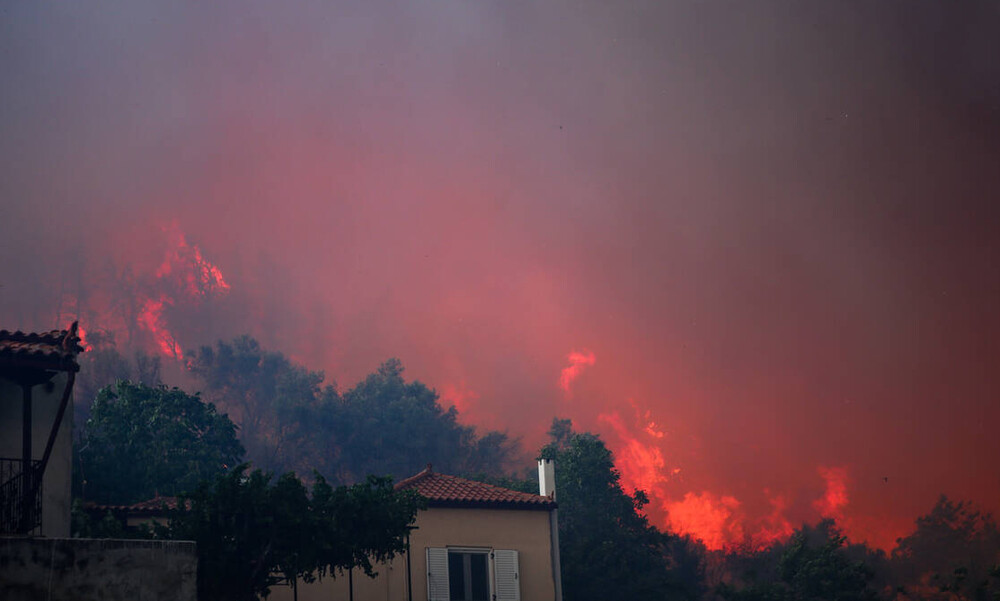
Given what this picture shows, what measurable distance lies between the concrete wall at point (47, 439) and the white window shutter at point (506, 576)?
14401mm

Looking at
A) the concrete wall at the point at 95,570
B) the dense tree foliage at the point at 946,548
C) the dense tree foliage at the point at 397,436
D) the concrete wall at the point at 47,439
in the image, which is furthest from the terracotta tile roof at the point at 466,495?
the dense tree foliage at the point at 946,548

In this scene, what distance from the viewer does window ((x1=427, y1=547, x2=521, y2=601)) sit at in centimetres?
3062

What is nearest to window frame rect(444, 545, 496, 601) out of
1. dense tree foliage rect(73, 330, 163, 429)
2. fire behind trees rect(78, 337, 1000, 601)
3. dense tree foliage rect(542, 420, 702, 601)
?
dense tree foliage rect(542, 420, 702, 601)

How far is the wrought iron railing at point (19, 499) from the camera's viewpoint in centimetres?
1684

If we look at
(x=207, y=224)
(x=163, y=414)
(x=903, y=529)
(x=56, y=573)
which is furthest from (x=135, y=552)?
(x=207, y=224)

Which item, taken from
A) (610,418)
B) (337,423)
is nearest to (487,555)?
(337,423)

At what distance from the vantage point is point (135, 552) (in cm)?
1557

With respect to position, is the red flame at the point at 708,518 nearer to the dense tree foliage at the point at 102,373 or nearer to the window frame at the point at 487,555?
the dense tree foliage at the point at 102,373

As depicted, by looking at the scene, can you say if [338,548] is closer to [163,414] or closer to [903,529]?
[163,414]

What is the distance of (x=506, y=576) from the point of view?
31000 millimetres

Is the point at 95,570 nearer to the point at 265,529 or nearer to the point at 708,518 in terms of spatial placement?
the point at 265,529

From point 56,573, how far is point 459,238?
313 feet

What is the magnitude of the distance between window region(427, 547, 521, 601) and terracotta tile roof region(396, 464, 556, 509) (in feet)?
4.17

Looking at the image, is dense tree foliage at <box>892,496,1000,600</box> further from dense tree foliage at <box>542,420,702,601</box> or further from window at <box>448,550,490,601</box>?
window at <box>448,550,490,601</box>
